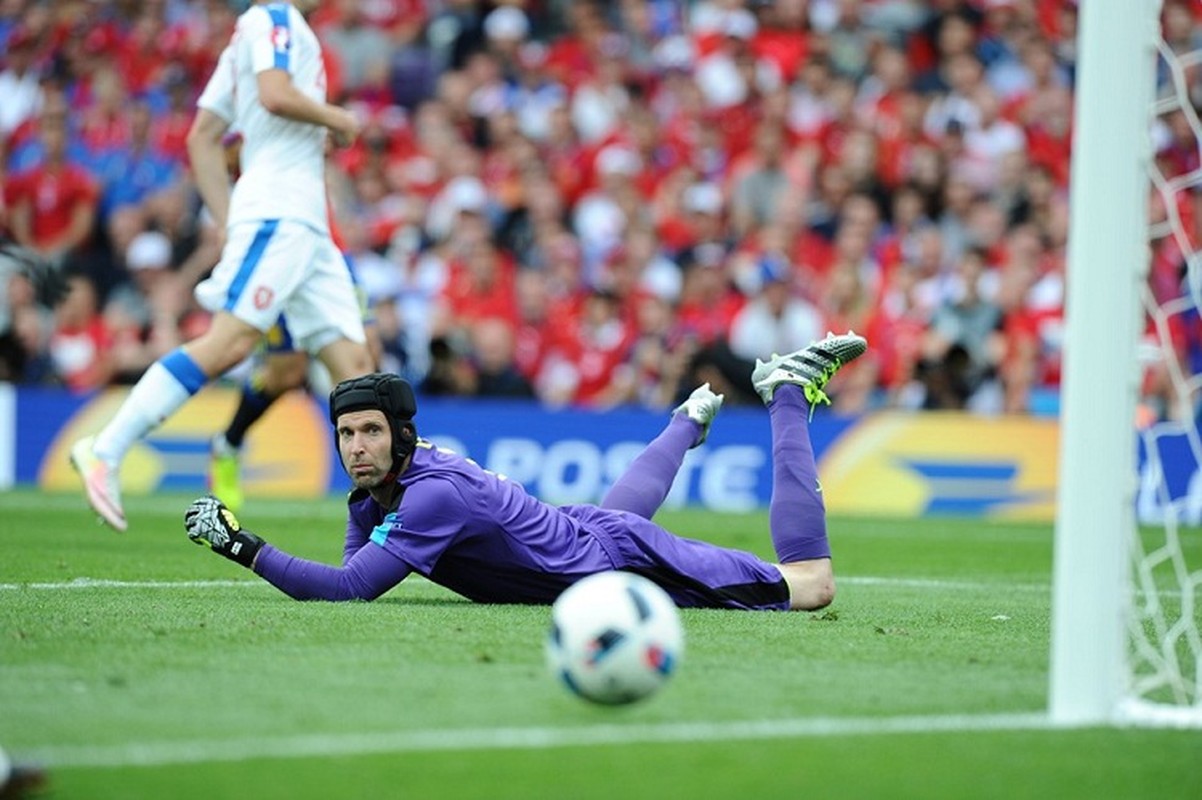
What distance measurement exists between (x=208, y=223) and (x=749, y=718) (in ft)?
44.6

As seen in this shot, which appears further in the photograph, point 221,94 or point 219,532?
point 221,94

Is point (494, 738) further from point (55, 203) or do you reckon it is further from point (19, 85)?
point (19, 85)

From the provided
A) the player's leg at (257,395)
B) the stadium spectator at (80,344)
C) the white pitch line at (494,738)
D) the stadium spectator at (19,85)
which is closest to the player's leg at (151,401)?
the player's leg at (257,395)

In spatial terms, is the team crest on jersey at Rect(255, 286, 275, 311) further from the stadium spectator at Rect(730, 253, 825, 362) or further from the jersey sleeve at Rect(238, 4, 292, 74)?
the stadium spectator at Rect(730, 253, 825, 362)

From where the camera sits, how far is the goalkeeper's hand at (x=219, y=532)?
21.8ft

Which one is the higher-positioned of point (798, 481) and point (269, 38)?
A: point (269, 38)

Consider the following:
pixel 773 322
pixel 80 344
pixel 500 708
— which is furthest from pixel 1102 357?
pixel 80 344

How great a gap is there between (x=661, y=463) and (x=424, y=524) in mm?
1420

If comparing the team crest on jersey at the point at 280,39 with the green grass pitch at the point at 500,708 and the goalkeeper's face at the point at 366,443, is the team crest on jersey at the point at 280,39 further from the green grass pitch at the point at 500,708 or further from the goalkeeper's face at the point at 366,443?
the goalkeeper's face at the point at 366,443

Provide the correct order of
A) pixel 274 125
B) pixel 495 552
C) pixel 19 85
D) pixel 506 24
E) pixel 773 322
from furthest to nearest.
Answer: pixel 506 24, pixel 19 85, pixel 773 322, pixel 274 125, pixel 495 552

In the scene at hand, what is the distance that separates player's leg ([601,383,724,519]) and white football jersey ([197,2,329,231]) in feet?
Result: 7.77

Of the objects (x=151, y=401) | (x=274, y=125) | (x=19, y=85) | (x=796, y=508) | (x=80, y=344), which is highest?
(x=19, y=85)

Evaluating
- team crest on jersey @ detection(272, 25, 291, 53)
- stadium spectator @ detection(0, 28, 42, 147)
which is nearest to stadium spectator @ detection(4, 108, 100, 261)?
stadium spectator @ detection(0, 28, 42, 147)

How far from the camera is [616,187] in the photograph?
59.4ft
